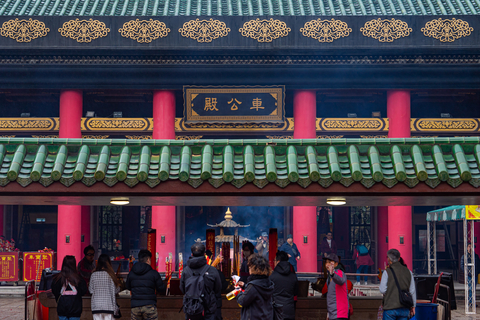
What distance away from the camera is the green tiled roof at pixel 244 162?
23.1 feet

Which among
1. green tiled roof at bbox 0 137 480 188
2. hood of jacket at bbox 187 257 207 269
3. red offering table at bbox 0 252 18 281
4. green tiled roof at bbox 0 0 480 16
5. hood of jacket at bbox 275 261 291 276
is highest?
green tiled roof at bbox 0 0 480 16

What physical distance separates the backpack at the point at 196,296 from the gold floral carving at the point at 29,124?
12.4 metres

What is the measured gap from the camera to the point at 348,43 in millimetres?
16266

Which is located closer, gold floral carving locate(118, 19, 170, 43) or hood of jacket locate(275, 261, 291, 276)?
hood of jacket locate(275, 261, 291, 276)

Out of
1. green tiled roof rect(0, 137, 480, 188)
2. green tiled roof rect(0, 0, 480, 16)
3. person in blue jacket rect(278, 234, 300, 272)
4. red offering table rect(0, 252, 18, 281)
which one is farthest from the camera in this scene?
green tiled roof rect(0, 0, 480, 16)

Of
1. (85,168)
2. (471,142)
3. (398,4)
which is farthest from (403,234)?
(85,168)

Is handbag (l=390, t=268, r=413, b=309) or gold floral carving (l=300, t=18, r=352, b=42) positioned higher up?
gold floral carving (l=300, t=18, r=352, b=42)

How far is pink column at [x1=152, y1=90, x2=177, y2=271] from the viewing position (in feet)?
55.3

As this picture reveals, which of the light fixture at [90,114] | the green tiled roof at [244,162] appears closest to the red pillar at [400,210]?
the green tiled roof at [244,162]

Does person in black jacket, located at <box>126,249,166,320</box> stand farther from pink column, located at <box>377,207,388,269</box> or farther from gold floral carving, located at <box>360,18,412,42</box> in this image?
pink column, located at <box>377,207,388,269</box>

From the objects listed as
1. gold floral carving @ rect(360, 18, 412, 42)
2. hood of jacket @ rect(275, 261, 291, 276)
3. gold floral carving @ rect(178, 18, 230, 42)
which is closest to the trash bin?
hood of jacket @ rect(275, 261, 291, 276)

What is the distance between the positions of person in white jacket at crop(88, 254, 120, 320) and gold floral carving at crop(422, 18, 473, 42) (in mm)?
12829

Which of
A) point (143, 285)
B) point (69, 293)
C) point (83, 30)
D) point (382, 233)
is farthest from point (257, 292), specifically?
point (382, 233)

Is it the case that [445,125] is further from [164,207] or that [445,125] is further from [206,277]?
[206,277]
